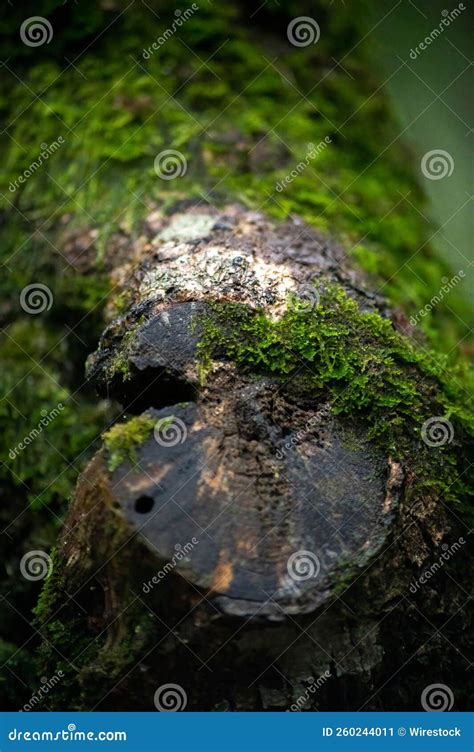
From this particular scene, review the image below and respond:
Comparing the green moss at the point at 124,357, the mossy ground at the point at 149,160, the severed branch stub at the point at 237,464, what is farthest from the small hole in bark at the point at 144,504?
the mossy ground at the point at 149,160

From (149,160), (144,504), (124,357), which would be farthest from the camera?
(149,160)

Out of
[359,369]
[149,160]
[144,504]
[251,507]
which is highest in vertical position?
[149,160]

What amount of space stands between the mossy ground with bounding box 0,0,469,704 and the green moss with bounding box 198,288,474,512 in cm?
63

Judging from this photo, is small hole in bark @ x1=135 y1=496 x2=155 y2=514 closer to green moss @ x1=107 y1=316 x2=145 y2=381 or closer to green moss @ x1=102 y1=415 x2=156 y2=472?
green moss @ x1=102 y1=415 x2=156 y2=472

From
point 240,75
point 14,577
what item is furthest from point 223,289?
point 240,75

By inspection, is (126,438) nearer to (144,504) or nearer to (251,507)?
(144,504)

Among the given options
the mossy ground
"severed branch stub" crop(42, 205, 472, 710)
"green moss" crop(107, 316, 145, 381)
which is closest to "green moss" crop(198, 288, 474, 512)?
"severed branch stub" crop(42, 205, 472, 710)

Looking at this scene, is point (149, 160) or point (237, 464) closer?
point (237, 464)

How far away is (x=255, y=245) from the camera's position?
2.29 m

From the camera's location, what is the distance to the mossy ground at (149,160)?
2713mm

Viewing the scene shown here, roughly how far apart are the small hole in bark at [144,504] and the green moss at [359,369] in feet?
1.34

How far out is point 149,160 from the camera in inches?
114

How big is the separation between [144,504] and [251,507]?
25 cm

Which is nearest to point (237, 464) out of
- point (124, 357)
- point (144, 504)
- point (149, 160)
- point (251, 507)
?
point (251, 507)
